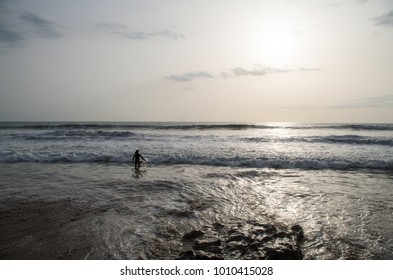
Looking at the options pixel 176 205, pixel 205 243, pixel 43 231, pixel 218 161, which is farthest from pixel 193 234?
pixel 218 161

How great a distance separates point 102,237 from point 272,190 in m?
6.35

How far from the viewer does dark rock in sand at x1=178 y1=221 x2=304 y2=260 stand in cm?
460

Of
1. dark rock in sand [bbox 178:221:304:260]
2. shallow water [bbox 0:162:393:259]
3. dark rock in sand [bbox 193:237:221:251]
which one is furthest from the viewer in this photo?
shallow water [bbox 0:162:393:259]

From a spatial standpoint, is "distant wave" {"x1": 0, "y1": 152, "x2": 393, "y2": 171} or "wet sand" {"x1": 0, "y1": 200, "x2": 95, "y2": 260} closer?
"wet sand" {"x1": 0, "y1": 200, "x2": 95, "y2": 260}

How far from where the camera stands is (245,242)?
5.09 meters

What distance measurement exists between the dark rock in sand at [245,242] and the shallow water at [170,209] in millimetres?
304

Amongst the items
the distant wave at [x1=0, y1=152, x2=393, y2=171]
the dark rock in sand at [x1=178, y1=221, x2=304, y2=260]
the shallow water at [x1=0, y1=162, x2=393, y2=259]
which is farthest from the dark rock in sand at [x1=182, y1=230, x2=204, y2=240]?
the distant wave at [x1=0, y1=152, x2=393, y2=171]

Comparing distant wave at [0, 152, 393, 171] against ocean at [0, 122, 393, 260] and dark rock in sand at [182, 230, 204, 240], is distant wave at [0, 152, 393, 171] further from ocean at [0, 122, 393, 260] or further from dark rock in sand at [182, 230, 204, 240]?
dark rock in sand at [182, 230, 204, 240]

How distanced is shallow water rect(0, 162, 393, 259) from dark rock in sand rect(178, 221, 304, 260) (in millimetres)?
304

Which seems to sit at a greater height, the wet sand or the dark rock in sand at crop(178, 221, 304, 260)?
the dark rock in sand at crop(178, 221, 304, 260)

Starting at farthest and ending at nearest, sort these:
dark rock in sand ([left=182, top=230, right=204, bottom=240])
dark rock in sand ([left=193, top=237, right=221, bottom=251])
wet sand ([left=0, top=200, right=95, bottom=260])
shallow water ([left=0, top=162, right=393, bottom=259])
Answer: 1. dark rock in sand ([left=182, top=230, right=204, bottom=240])
2. shallow water ([left=0, top=162, right=393, bottom=259])
3. dark rock in sand ([left=193, top=237, right=221, bottom=251])
4. wet sand ([left=0, top=200, right=95, bottom=260])

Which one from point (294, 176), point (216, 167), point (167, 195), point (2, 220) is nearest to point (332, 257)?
A: point (167, 195)

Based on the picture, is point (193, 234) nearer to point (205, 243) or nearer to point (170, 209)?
point (205, 243)

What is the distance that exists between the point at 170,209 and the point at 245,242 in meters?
2.82
